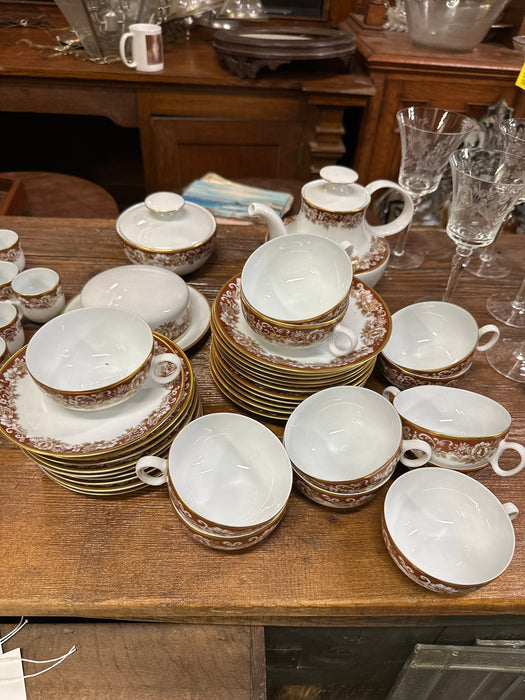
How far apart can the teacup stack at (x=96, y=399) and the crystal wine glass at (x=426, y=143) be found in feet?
1.87

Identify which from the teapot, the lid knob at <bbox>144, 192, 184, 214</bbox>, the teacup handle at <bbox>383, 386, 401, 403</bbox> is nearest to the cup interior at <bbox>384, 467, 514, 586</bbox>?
the teacup handle at <bbox>383, 386, 401, 403</bbox>

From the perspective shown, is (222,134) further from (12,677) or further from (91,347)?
(12,677)

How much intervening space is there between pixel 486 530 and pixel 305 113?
5.31 ft

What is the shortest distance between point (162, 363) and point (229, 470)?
155mm

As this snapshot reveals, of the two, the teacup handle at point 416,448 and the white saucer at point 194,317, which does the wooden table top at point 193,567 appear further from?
the white saucer at point 194,317

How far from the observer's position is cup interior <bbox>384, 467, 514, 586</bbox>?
561mm

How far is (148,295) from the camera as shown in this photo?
2.49 ft

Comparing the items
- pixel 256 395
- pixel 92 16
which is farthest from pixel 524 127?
pixel 92 16

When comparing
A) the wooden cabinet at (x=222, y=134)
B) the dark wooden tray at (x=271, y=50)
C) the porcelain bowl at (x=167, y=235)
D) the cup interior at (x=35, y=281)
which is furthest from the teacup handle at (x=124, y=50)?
the cup interior at (x=35, y=281)

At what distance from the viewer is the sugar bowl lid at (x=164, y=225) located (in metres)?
0.87

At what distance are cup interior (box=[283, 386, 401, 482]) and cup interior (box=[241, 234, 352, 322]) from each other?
0.13 metres

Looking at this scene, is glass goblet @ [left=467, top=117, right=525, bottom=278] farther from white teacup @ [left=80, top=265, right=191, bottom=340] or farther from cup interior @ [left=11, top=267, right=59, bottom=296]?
cup interior @ [left=11, top=267, right=59, bottom=296]

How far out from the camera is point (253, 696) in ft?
1.99

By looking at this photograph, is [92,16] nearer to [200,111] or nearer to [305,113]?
[200,111]
